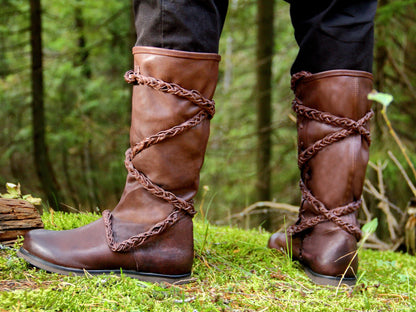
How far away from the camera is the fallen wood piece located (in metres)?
1.55

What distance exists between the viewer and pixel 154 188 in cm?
137

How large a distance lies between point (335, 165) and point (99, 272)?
3.49ft

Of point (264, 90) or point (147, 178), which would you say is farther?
point (264, 90)

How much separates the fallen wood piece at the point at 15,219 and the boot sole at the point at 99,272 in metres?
0.20

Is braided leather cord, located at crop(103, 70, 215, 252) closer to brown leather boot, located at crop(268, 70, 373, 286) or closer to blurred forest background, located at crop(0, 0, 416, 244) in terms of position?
brown leather boot, located at crop(268, 70, 373, 286)

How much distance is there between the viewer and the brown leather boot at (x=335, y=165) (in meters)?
1.57

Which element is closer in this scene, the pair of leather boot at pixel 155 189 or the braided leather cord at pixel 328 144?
the pair of leather boot at pixel 155 189

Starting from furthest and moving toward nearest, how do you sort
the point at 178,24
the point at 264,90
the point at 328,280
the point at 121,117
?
1. the point at 121,117
2. the point at 264,90
3. the point at 328,280
4. the point at 178,24

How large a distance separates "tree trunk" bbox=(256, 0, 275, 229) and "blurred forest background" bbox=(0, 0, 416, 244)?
0.05 feet

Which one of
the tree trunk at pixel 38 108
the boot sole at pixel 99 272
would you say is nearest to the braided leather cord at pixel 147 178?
the boot sole at pixel 99 272

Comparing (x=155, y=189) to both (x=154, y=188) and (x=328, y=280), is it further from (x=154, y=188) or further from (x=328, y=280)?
(x=328, y=280)

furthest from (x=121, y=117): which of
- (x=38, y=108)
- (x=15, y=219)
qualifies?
(x=15, y=219)

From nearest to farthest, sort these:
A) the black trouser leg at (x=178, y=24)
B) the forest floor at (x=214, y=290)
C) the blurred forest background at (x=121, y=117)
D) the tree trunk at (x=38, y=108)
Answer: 1. the forest floor at (x=214, y=290)
2. the black trouser leg at (x=178, y=24)
3. the blurred forest background at (x=121, y=117)
4. the tree trunk at (x=38, y=108)

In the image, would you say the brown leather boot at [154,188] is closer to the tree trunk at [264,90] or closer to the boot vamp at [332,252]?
the boot vamp at [332,252]
